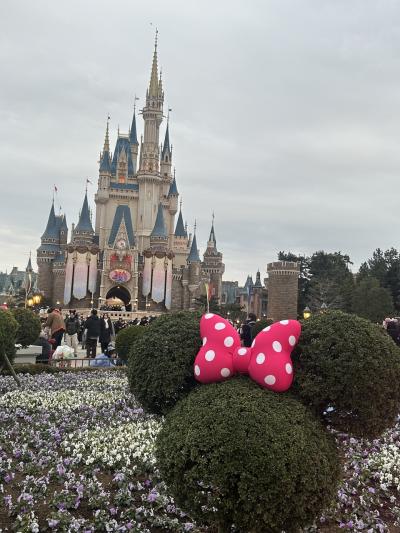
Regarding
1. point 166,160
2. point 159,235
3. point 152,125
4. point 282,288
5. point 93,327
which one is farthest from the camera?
point 166,160

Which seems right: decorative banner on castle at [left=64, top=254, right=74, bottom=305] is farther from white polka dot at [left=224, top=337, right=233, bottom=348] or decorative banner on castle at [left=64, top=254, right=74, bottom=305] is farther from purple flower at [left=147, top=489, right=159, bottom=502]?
white polka dot at [left=224, top=337, right=233, bottom=348]

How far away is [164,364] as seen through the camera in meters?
4.10

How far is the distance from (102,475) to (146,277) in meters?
55.6

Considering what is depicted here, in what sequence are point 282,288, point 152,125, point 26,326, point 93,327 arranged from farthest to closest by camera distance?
point 152,125
point 282,288
point 93,327
point 26,326

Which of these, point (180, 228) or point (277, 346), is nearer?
point (277, 346)

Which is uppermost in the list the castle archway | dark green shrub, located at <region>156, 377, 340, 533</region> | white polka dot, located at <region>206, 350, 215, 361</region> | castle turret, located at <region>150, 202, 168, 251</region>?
castle turret, located at <region>150, 202, 168, 251</region>

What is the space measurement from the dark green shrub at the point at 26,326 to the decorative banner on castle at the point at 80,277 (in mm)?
45527

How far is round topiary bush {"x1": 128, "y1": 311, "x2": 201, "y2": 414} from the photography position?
13.4 feet

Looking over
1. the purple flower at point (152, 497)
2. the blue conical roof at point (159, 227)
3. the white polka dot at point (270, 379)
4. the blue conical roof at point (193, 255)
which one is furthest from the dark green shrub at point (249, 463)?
the blue conical roof at point (193, 255)

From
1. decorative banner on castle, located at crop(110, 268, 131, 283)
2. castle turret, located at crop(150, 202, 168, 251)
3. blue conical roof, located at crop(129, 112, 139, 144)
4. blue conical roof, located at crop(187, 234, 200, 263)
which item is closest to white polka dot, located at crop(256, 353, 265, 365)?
decorative banner on castle, located at crop(110, 268, 131, 283)

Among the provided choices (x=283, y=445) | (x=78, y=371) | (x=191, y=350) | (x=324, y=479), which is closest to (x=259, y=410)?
(x=283, y=445)

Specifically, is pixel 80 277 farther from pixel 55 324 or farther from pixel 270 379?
pixel 270 379

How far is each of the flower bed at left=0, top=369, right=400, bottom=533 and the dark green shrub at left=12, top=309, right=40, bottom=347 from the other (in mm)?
4040

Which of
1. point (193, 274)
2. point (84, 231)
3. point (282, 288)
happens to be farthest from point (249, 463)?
point (193, 274)
